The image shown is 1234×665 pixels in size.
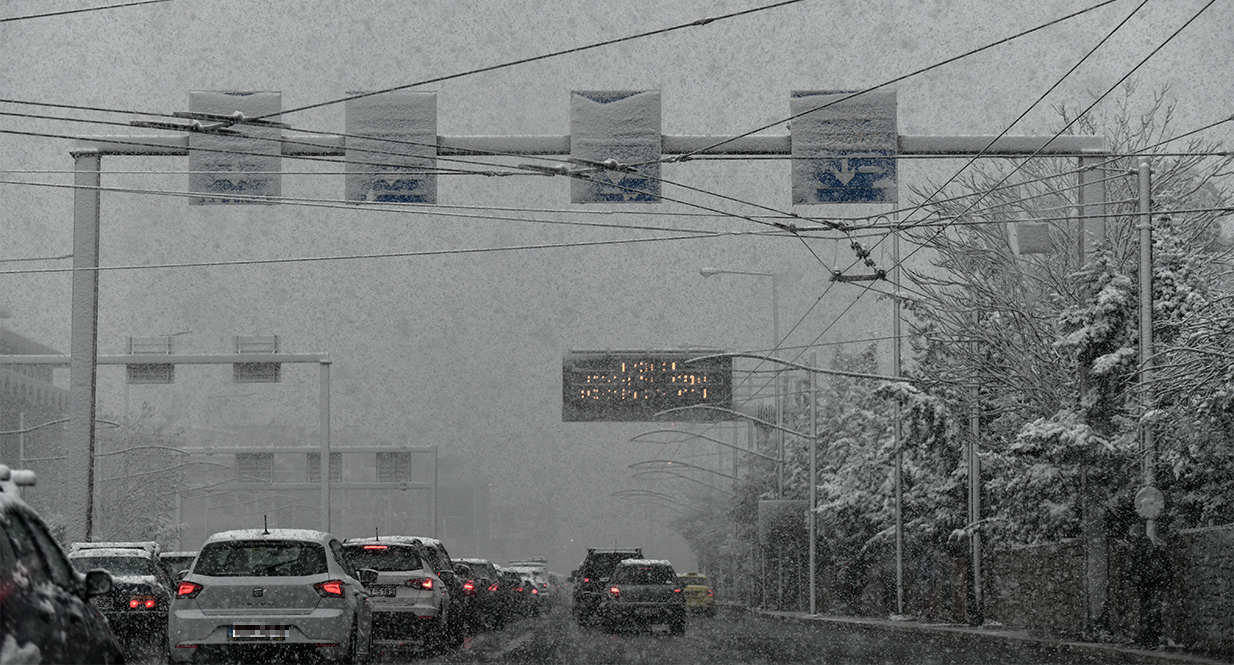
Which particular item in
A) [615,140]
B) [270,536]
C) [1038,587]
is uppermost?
[615,140]

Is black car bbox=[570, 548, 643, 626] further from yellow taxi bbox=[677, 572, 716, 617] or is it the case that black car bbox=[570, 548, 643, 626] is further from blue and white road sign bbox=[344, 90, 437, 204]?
blue and white road sign bbox=[344, 90, 437, 204]

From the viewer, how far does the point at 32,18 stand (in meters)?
19.8

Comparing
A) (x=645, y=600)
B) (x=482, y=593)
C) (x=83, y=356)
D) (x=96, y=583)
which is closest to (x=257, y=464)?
(x=482, y=593)

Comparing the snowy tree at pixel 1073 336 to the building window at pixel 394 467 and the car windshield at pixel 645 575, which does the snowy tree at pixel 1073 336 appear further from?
the building window at pixel 394 467

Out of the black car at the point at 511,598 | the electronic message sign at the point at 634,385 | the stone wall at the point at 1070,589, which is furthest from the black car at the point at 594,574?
the electronic message sign at the point at 634,385

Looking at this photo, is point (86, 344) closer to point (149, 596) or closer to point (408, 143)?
point (149, 596)

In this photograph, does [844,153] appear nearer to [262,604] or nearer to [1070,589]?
[262,604]

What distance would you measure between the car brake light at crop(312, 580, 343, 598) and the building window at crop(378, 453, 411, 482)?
56.9 meters

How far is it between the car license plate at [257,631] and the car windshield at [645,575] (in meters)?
17.2

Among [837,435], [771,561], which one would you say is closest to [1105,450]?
[837,435]

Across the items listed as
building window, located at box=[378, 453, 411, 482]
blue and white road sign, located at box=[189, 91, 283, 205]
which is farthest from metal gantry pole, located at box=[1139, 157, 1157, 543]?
building window, located at box=[378, 453, 411, 482]

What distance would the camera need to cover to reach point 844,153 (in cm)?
2131

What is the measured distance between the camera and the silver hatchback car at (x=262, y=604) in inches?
635

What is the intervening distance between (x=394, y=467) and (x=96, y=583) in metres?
65.0
